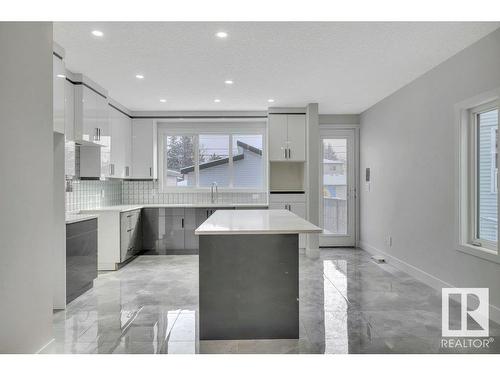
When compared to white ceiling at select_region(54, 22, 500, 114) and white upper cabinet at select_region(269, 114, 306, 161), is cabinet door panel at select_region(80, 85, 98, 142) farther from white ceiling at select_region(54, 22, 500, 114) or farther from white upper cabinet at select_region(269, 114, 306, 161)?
white upper cabinet at select_region(269, 114, 306, 161)

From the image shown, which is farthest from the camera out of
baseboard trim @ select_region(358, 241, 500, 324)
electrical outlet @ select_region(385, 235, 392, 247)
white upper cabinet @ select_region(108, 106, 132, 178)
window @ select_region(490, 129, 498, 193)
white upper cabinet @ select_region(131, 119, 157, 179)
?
white upper cabinet @ select_region(131, 119, 157, 179)

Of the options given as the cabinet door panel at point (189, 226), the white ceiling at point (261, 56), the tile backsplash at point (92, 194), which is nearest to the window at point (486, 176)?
the white ceiling at point (261, 56)

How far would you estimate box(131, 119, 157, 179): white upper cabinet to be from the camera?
6582 mm

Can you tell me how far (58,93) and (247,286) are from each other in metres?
2.62

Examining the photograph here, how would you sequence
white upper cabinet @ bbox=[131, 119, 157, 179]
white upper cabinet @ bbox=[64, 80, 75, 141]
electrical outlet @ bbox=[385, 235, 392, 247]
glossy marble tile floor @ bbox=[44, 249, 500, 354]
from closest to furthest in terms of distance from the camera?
glossy marble tile floor @ bbox=[44, 249, 500, 354] → white upper cabinet @ bbox=[64, 80, 75, 141] → electrical outlet @ bbox=[385, 235, 392, 247] → white upper cabinet @ bbox=[131, 119, 157, 179]

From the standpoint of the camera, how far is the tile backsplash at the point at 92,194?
16.1ft

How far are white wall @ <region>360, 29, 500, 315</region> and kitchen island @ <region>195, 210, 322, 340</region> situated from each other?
6.34ft

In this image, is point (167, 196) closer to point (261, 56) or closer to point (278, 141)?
point (278, 141)

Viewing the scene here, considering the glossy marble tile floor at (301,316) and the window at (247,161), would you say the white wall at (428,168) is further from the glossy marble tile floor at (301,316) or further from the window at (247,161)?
the window at (247,161)

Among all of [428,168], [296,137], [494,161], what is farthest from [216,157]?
[494,161]

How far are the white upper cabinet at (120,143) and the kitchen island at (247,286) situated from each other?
11.4 ft

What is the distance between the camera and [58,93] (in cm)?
353

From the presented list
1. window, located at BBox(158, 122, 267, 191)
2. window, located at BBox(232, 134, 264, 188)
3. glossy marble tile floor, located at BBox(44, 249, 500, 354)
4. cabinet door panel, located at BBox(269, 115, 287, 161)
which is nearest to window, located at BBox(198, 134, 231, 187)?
window, located at BBox(158, 122, 267, 191)
